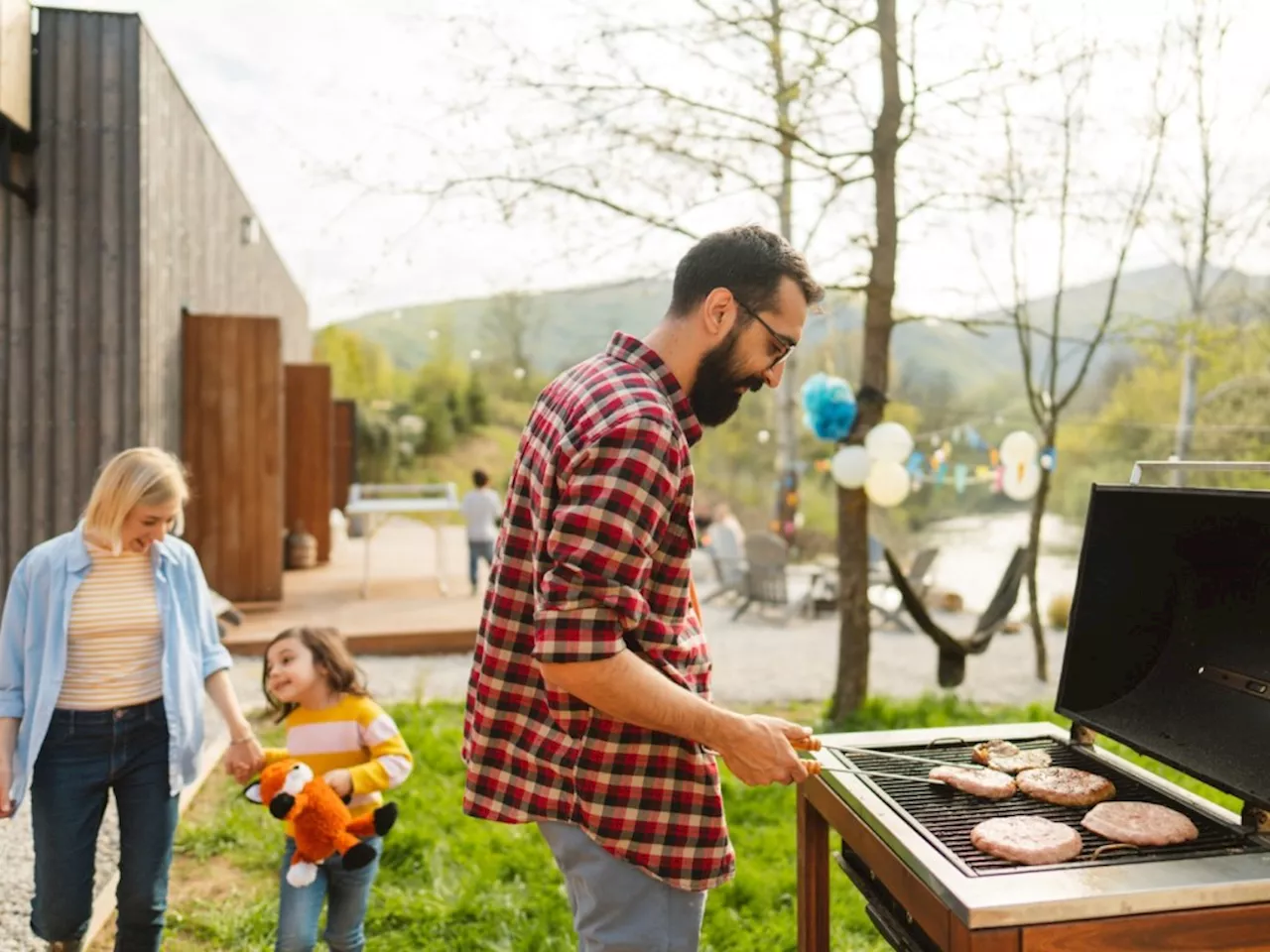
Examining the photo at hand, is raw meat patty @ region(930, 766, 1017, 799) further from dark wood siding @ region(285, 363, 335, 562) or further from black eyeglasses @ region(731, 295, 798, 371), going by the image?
dark wood siding @ region(285, 363, 335, 562)

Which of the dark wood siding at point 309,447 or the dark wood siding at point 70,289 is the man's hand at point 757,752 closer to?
the dark wood siding at point 70,289

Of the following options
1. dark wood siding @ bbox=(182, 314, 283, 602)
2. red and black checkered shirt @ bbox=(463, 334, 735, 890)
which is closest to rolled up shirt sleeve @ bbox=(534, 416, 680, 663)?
red and black checkered shirt @ bbox=(463, 334, 735, 890)

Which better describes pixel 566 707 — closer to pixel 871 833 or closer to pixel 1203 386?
pixel 871 833

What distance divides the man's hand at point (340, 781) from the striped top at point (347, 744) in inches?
2.3

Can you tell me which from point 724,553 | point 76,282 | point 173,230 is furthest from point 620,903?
point 724,553

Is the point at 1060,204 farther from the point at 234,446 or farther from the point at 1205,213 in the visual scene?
the point at 234,446

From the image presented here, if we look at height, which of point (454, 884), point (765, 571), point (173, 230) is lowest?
point (454, 884)

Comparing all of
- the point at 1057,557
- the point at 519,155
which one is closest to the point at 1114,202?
the point at 519,155

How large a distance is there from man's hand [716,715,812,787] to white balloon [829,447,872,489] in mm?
4047

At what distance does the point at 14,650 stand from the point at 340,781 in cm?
85

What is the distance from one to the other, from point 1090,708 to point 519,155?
505 centimetres

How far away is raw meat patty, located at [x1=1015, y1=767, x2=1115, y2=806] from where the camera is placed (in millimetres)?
1775

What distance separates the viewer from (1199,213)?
9617 millimetres

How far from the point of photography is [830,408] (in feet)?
18.6
